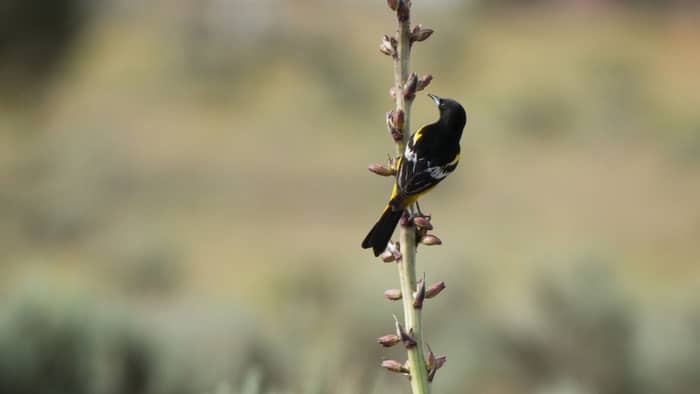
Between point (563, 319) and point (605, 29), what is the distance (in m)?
18.9

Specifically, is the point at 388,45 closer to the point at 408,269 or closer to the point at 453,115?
the point at 408,269

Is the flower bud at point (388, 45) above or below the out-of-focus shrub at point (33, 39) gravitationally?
below

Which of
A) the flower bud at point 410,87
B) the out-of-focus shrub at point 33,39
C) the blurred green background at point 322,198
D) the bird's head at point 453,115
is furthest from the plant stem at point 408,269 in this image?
the out-of-focus shrub at point 33,39

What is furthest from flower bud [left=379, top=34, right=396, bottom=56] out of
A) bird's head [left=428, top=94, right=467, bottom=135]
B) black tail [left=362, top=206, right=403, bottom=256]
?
bird's head [left=428, top=94, right=467, bottom=135]

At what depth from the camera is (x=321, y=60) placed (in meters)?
21.2

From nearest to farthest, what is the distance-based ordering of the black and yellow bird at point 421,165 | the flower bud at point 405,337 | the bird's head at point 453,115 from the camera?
the flower bud at point 405,337
the black and yellow bird at point 421,165
the bird's head at point 453,115

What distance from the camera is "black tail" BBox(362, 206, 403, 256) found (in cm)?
168

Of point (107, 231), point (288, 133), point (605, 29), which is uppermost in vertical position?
point (605, 29)

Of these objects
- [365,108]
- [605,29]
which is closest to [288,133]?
[365,108]

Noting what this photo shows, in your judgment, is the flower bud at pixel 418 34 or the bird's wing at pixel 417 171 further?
the bird's wing at pixel 417 171

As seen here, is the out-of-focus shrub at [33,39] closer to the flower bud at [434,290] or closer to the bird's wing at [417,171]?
the bird's wing at [417,171]

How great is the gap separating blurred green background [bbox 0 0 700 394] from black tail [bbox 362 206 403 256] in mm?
399

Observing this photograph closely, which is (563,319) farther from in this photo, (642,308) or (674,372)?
(642,308)

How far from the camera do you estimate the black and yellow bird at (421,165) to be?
5.68 ft
